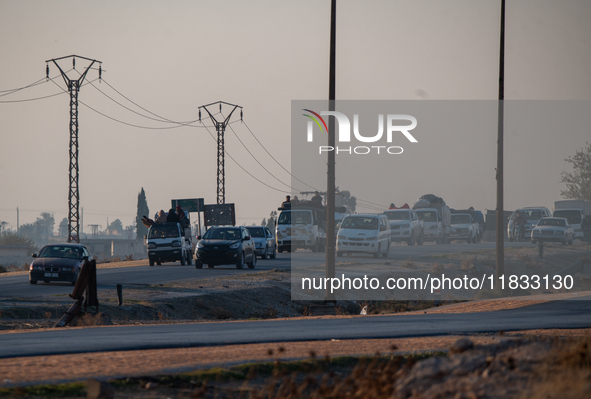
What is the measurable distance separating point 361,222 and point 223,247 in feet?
25.8

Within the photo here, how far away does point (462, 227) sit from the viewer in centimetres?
5456

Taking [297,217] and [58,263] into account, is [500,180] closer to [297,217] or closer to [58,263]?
[58,263]

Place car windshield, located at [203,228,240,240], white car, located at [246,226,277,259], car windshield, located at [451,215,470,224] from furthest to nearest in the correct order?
car windshield, located at [451,215,470,224] < white car, located at [246,226,277,259] < car windshield, located at [203,228,240,240]

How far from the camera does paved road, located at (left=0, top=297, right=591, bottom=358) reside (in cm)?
963

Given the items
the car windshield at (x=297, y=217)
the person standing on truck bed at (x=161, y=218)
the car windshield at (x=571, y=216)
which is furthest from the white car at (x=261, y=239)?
the car windshield at (x=571, y=216)

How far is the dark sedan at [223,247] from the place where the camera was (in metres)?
31.1

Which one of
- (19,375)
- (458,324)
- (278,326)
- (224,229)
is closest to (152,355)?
(19,375)

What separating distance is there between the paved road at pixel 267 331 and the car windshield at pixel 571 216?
37865mm

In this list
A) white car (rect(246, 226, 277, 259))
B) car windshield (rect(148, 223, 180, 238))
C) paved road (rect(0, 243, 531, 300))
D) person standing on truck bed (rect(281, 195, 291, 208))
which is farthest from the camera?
person standing on truck bed (rect(281, 195, 291, 208))

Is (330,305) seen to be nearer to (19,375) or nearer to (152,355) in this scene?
(152,355)

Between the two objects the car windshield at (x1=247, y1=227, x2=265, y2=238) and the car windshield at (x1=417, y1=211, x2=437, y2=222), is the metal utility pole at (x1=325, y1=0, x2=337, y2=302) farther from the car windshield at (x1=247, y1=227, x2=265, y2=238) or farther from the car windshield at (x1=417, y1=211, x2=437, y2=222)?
the car windshield at (x1=417, y1=211, x2=437, y2=222)

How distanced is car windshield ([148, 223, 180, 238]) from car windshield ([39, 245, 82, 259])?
846 cm

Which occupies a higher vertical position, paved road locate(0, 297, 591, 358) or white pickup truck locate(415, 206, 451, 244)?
white pickup truck locate(415, 206, 451, 244)

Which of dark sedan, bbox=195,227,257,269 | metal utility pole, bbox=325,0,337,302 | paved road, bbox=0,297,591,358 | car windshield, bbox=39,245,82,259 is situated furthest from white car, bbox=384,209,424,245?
paved road, bbox=0,297,591,358
